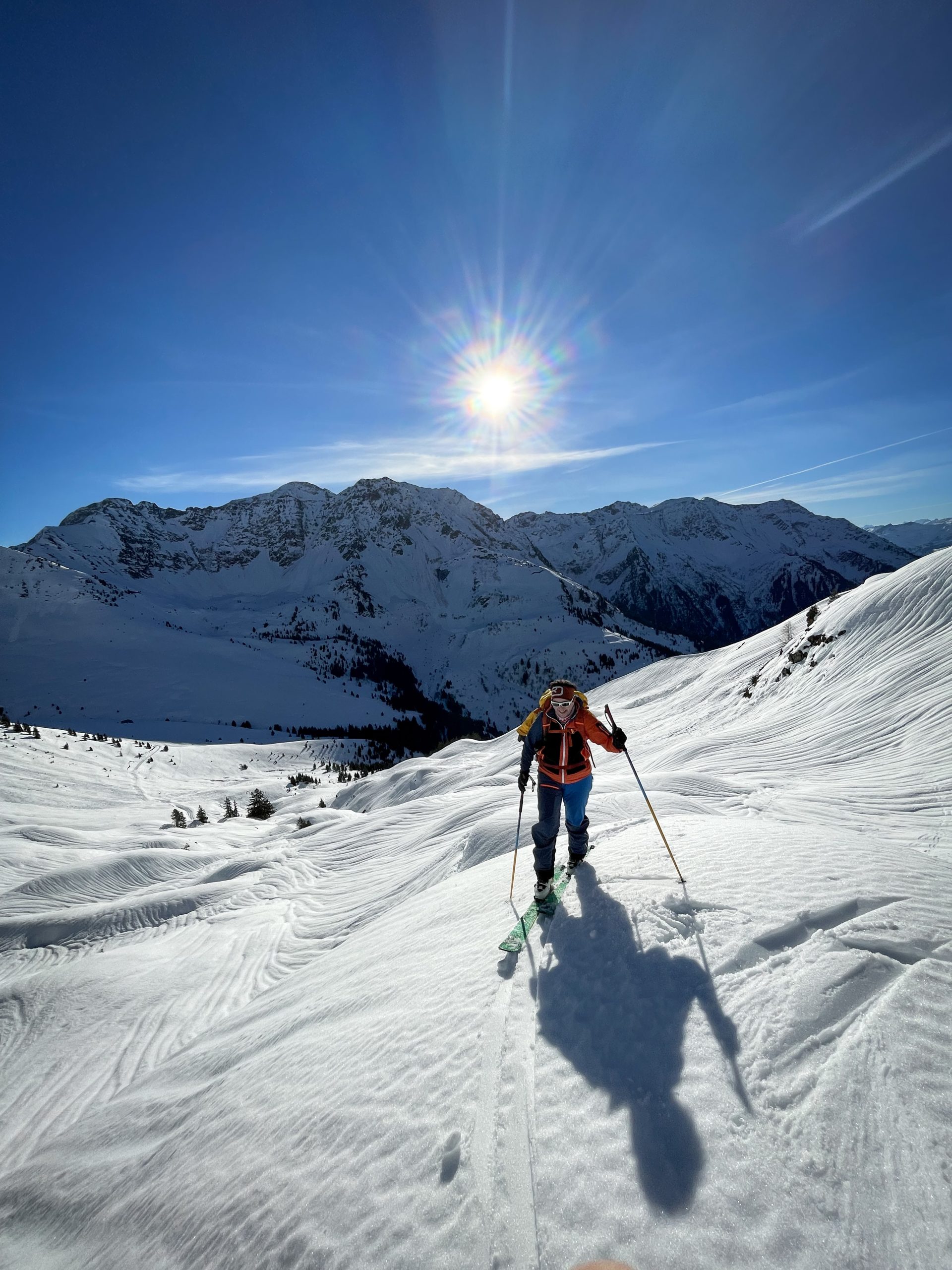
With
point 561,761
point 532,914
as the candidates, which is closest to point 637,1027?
point 532,914

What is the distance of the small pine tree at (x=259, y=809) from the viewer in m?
19.6

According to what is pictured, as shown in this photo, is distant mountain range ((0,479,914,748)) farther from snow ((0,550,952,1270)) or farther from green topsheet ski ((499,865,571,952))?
green topsheet ski ((499,865,571,952))

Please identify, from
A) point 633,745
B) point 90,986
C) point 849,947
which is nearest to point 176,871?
point 90,986

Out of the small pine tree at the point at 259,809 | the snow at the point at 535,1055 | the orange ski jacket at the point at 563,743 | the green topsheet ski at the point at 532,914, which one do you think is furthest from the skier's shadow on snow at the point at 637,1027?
the small pine tree at the point at 259,809

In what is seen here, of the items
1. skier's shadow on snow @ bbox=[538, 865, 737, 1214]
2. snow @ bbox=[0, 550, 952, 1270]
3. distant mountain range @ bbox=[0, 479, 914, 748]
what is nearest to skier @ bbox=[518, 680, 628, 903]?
snow @ bbox=[0, 550, 952, 1270]

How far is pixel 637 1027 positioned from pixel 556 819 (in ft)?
6.95

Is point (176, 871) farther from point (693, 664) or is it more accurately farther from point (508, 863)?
point (693, 664)

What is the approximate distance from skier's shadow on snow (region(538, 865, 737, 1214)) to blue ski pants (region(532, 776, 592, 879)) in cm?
81

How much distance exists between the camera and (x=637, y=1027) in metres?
2.68

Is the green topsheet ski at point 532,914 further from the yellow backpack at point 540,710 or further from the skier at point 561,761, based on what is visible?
the yellow backpack at point 540,710

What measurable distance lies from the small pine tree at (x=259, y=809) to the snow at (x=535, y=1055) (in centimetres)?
1124

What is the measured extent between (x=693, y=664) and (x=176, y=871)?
26.2 meters

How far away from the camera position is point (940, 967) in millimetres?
2596

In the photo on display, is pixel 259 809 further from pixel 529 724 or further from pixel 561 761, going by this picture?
pixel 561 761
